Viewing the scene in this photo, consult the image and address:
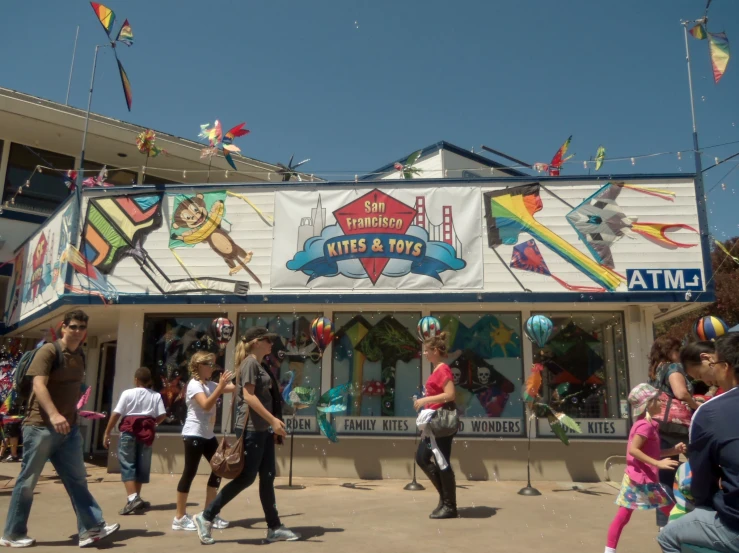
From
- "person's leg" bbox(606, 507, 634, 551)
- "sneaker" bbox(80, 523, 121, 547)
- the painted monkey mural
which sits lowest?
"sneaker" bbox(80, 523, 121, 547)

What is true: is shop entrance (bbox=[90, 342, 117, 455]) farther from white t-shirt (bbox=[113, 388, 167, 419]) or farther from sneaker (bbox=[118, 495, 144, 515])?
sneaker (bbox=[118, 495, 144, 515])

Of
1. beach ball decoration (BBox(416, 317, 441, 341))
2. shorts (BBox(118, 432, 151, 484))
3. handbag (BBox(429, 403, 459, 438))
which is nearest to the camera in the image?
handbag (BBox(429, 403, 459, 438))

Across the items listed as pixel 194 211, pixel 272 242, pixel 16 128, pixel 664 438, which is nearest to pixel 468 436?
pixel 272 242

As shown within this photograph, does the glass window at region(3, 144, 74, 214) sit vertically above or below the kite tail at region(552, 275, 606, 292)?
above

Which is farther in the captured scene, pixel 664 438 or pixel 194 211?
pixel 194 211

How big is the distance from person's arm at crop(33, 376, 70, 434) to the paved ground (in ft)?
3.49

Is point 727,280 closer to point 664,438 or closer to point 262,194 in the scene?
point 262,194

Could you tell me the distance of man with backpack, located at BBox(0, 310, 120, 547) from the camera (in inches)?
195

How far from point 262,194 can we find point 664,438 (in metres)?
7.14

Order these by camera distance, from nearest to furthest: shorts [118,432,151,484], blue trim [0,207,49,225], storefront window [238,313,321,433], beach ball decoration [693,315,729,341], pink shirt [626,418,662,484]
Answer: pink shirt [626,418,662,484]
shorts [118,432,151,484]
beach ball decoration [693,315,729,341]
storefront window [238,313,321,433]
blue trim [0,207,49,225]

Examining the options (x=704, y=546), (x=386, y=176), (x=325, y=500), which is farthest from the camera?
(x=386, y=176)

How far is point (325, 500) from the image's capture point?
762cm

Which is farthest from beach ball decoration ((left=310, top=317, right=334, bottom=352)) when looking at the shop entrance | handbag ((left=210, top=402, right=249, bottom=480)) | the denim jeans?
the shop entrance

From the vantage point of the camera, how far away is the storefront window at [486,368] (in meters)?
9.62
